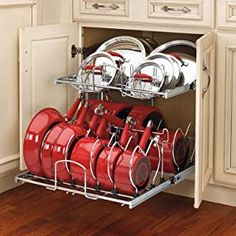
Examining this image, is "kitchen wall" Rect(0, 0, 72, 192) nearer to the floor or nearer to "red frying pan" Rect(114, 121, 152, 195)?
the floor

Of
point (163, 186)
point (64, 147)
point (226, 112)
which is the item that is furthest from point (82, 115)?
point (226, 112)

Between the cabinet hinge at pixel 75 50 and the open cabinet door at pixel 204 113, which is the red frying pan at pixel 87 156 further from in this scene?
Result: the cabinet hinge at pixel 75 50

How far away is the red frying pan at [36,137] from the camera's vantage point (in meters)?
Result: 2.43

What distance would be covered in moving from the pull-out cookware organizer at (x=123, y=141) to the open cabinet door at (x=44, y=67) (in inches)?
2.8

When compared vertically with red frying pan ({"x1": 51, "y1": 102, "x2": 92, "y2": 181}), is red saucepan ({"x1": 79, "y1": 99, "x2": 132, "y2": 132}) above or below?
above

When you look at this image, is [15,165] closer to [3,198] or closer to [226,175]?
[3,198]

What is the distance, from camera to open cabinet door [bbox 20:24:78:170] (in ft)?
8.29

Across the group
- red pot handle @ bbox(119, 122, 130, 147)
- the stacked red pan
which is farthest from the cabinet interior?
red pot handle @ bbox(119, 122, 130, 147)

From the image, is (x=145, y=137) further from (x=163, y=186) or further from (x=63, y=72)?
(x=63, y=72)

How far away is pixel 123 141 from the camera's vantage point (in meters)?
2.37

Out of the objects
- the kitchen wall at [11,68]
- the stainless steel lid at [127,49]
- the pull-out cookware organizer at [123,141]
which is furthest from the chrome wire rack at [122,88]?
the kitchen wall at [11,68]

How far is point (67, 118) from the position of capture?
254cm

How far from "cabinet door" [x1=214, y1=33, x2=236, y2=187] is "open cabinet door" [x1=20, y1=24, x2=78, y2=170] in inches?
27.1

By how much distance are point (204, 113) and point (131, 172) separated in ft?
1.26
